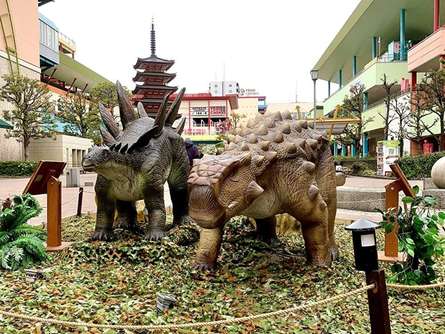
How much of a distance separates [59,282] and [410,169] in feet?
55.9

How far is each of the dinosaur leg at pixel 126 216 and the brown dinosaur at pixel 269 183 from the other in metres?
1.62

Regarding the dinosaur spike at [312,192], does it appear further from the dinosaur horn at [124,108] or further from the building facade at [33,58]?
the building facade at [33,58]

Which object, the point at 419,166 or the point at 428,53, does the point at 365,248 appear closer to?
the point at 419,166

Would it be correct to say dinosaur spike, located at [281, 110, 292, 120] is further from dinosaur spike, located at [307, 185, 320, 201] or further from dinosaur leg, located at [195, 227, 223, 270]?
dinosaur leg, located at [195, 227, 223, 270]

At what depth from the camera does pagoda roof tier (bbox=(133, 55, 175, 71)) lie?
94.8ft

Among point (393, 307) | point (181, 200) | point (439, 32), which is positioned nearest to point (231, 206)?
point (393, 307)

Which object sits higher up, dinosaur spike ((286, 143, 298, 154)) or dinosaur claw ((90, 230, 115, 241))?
dinosaur spike ((286, 143, 298, 154))

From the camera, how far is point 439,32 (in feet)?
69.7

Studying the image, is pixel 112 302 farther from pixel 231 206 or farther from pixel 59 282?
pixel 231 206

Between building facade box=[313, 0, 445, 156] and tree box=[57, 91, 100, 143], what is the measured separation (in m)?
18.7

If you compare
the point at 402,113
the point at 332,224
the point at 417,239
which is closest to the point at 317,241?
the point at 332,224

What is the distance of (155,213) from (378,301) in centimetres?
292

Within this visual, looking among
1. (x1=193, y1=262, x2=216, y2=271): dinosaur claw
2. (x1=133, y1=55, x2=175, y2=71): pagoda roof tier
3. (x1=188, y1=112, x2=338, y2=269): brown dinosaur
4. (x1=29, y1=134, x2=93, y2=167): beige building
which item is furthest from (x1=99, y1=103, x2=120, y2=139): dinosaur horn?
(x1=29, y1=134, x2=93, y2=167): beige building

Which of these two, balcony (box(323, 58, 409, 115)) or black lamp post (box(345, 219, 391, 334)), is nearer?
black lamp post (box(345, 219, 391, 334))
